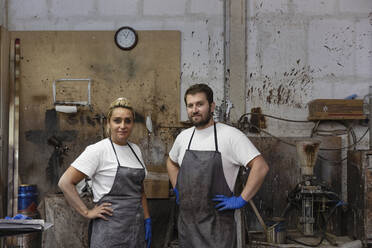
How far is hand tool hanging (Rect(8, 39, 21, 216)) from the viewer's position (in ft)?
12.8

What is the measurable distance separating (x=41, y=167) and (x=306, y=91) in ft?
10.4

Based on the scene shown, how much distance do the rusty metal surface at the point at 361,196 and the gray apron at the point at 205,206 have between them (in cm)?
151

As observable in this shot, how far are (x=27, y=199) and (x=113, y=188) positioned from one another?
5.89 ft

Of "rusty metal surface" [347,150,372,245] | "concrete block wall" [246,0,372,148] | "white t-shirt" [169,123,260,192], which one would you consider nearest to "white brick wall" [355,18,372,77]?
"concrete block wall" [246,0,372,148]

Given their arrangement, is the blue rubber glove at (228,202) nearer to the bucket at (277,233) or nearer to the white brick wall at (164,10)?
the bucket at (277,233)

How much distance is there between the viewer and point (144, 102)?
402 centimetres

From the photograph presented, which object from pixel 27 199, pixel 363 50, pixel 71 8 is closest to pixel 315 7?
pixel 363 50

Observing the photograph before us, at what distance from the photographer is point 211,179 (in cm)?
253

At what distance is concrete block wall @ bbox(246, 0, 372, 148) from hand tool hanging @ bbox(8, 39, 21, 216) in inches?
105

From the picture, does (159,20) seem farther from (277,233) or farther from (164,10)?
(277,233)

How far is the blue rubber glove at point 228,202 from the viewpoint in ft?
8.14

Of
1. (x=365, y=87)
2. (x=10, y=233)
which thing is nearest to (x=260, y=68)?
(x=365, y=87)

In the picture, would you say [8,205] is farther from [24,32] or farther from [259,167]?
[259,167]

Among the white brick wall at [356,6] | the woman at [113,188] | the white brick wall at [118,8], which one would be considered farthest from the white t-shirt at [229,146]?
the white brick wall at [356,6]
